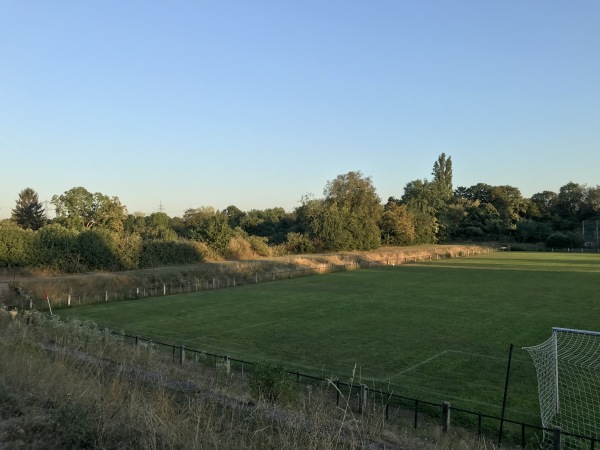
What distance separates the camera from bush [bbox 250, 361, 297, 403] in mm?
8242

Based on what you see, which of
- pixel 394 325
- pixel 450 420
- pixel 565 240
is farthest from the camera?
pixel 565 240

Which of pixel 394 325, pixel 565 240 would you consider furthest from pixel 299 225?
pixel 394 325

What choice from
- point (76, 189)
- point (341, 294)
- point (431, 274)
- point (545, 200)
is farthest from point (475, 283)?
point (545, 200)

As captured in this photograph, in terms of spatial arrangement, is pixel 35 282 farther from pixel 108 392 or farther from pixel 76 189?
pixel 76 189

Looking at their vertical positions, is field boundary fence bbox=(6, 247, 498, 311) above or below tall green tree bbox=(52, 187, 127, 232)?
below

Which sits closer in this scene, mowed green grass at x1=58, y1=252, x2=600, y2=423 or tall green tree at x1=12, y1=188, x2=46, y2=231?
mowed green grass at x1=58, y1=252, x2=600, y2=423

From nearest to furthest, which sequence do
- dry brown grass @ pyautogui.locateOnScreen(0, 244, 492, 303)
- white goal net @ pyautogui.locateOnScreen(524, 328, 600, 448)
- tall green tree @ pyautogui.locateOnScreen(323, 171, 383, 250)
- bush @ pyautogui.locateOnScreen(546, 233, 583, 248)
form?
white goal net @ pyautogui.locateOnScreen(524, 328, 600, 448)
dry brown grass @ pyautogui.locateOnScreen(0, 244, 492, 303)
tall green tree @ pyautogui.locateOnScreen(323, 171, 383, 250)
bush @ pyautogui.locateOnScreen(546, 233, 583, 248)

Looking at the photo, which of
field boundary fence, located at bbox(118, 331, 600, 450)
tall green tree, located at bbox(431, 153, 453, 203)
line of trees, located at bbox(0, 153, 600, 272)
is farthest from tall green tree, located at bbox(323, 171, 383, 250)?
field boundary fence, located at bbox(118, 331, 600, 450)

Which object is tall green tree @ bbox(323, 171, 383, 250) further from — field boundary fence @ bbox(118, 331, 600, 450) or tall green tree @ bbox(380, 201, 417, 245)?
field boundary fence @ bbox(118, 331, 600, 450)

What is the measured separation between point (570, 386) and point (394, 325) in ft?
28.3

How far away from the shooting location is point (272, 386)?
27.8 feet

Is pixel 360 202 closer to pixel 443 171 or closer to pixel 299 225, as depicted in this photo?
pixel 299 225

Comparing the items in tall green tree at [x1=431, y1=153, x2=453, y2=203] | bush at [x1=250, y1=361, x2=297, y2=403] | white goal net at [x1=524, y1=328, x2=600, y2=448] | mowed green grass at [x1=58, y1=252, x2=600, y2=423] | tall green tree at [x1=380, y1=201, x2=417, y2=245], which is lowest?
mowed green grass at [x1=58, y1=252, x2=600, y2=423]

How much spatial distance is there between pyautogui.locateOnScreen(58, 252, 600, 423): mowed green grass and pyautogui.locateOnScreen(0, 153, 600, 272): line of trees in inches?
386
